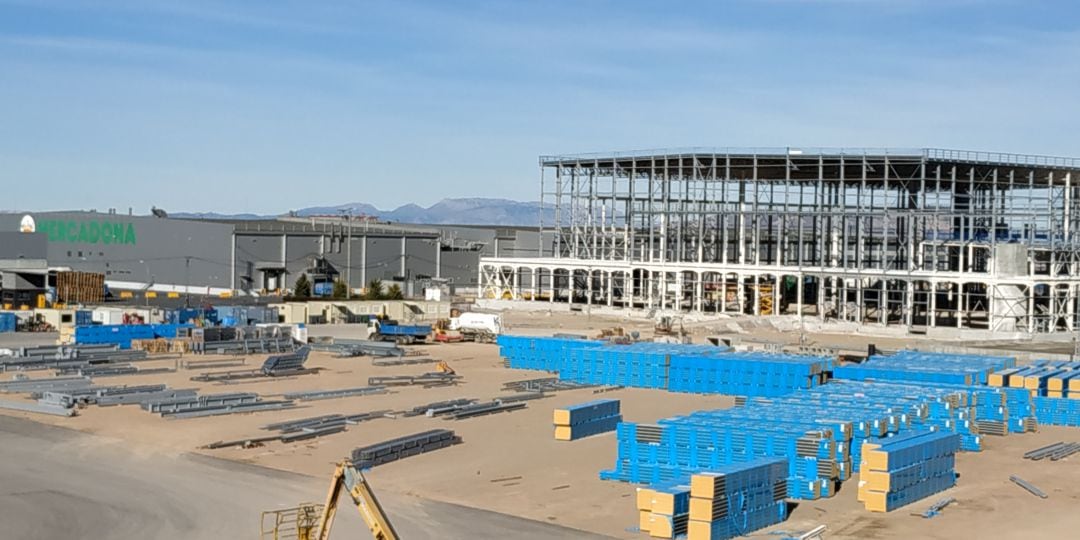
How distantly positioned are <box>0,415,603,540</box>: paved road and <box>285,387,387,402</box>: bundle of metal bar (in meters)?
9.81

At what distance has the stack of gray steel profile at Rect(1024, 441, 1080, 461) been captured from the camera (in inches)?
1185

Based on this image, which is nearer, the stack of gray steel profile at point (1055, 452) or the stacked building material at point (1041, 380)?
the stack of gray steel profile at point (1055, 452)

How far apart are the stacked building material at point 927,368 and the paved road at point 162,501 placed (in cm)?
2134

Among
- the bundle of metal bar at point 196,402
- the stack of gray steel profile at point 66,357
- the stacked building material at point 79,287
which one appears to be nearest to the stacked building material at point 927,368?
the bundle of metal bar at point 196,402

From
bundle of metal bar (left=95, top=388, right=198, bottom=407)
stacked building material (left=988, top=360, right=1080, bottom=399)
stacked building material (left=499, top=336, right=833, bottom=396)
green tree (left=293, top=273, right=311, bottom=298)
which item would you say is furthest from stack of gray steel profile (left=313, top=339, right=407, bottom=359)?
stacked building material (left=988, top=360, right=1080, bottom=399)

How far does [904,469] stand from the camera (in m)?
24.2

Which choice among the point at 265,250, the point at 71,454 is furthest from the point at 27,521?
the point at 265,250

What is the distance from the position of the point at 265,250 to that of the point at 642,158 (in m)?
23.9

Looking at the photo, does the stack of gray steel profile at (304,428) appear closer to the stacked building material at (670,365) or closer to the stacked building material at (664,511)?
the stacked building material at (664,511)

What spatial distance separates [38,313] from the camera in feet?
204

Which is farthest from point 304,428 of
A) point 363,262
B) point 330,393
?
point 363,262

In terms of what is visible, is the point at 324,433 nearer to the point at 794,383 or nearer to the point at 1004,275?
the point at 794,383

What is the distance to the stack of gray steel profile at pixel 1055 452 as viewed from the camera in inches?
1185

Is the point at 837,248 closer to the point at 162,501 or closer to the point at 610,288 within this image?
the point at 610,288
